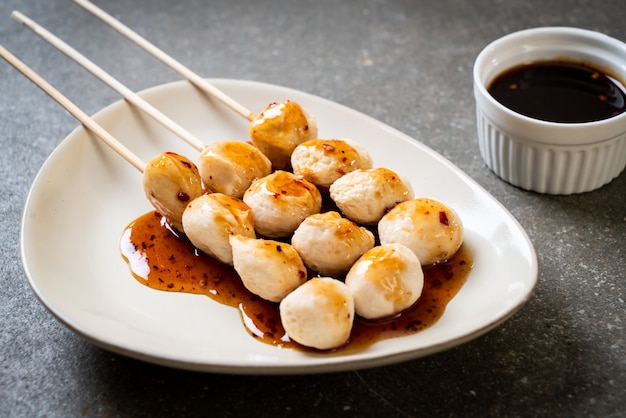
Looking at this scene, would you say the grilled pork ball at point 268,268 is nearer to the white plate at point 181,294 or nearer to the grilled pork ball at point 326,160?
the white plate at point 181,294

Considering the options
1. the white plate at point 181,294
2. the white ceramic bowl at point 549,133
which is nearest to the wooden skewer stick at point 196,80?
the white plate at point 181,294

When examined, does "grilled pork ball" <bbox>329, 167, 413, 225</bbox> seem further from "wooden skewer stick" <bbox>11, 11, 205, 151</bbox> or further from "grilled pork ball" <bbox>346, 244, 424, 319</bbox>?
"wooden skewer stick" <bbox>11, 11, 205, 151</bbox>

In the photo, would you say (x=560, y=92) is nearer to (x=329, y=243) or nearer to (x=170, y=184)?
(x=329, y=243)

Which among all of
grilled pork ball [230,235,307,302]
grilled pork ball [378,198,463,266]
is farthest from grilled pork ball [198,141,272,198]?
grilled pork ball [378,198,463,266]

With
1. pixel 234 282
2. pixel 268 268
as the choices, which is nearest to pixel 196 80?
pixel 234 282

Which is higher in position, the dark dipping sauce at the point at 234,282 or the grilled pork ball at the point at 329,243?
the grilled pork ball at the point at 329,243

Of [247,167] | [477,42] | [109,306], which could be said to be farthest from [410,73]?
[109,306]
